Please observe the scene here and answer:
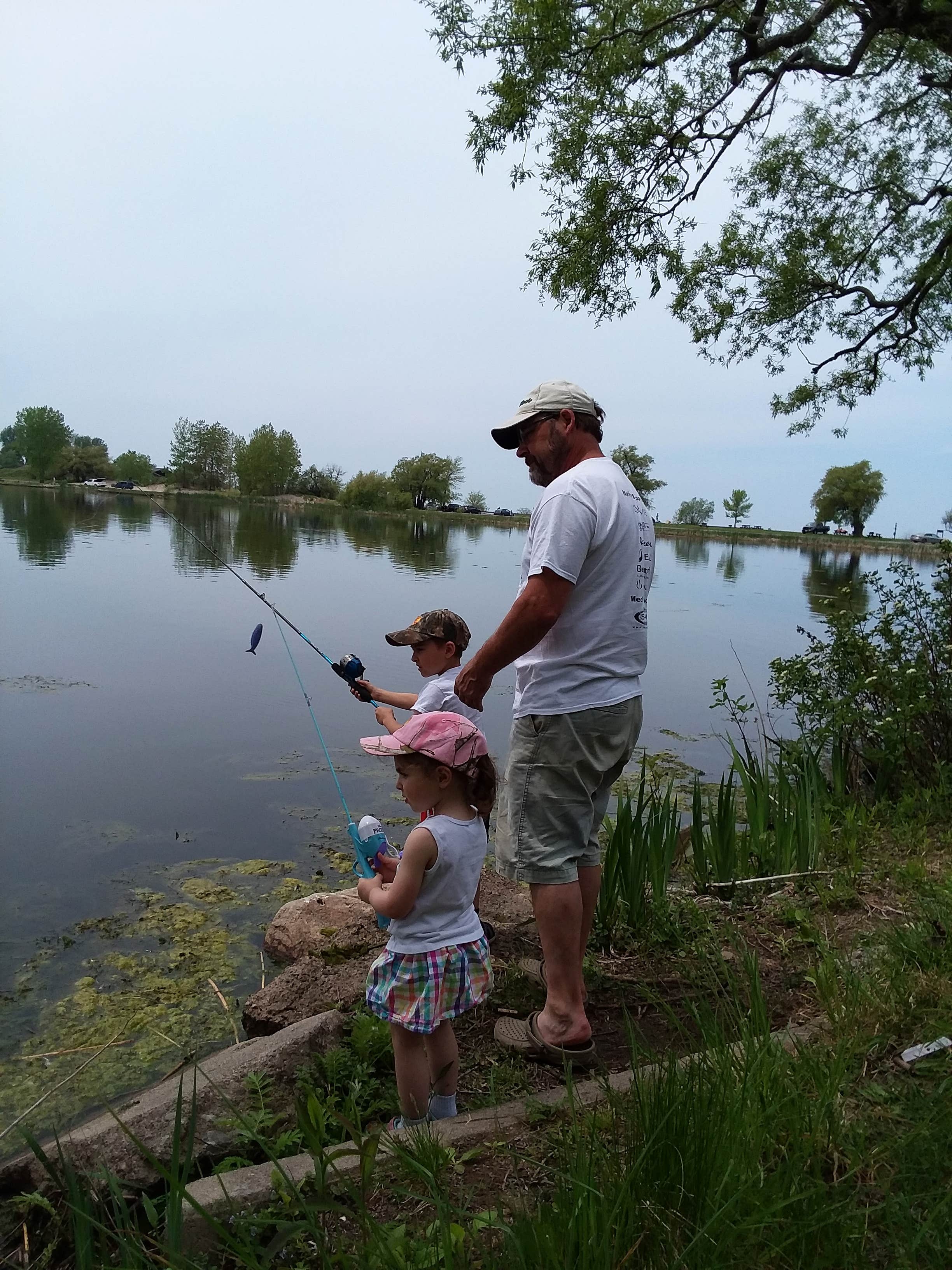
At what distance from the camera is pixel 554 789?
2586 mm

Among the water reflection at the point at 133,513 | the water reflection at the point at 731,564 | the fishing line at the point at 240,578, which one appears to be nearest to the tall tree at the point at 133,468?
the water reflection at the point at 133,513

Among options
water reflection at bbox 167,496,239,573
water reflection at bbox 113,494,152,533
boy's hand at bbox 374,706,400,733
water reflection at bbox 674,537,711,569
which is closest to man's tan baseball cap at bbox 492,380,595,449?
boy's hand at bbox 374,706,400,733

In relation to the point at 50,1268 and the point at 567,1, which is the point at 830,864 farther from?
the point at 567,1

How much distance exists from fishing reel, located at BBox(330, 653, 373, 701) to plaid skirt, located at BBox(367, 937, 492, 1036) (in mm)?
1735

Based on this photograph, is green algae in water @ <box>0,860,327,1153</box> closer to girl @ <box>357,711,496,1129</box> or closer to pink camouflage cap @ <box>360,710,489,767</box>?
girl @ <box>357,711,496,1129</box>

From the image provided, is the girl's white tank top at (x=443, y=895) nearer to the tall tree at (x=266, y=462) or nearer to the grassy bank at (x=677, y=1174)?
the grassy bank at (x=677, y=1174)

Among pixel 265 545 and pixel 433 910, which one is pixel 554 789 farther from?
pixel 265 545

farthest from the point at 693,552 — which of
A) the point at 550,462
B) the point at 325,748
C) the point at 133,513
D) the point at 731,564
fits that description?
the point at 550,462

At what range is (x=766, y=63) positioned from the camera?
820 centimetres

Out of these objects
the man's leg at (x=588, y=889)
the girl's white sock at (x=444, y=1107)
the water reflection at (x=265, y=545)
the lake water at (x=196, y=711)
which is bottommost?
the lake water at (x=196, y=711)

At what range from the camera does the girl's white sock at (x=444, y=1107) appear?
7.84 feet

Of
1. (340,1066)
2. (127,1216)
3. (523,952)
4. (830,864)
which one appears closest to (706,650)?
(830,864)

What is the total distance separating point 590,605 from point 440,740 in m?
0.62

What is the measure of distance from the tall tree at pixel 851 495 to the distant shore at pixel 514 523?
4.61 metres
